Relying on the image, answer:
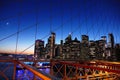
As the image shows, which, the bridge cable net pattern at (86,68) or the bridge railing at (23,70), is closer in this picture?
the bridge railing at (23,70)

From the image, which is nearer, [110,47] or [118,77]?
[118,77]

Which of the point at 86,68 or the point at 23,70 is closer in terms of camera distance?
the point at 86,68

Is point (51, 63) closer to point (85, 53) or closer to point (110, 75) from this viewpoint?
point (110, 75)

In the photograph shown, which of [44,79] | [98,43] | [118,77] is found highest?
[98,43]

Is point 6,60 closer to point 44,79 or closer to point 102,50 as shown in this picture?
point 44,79

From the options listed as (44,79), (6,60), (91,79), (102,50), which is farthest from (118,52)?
(44,79)

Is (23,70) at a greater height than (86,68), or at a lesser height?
lesser

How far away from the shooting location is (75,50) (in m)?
47.1

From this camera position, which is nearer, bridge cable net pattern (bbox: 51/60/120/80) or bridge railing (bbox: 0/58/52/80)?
bridge railing (bbox: 0/58/52/80)

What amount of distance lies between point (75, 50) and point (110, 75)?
1476 inches

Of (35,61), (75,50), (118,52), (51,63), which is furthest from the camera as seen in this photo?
(75,50)

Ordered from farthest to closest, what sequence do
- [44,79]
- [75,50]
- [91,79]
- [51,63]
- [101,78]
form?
[75,50], [101,78], [91,79], [51,63], [44,79]

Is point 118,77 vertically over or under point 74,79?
under

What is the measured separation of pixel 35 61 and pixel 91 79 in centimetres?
385
